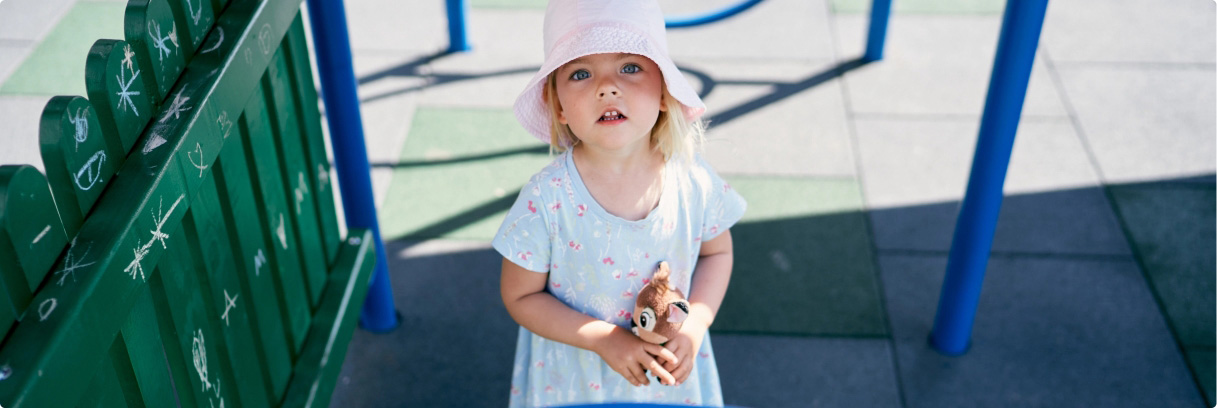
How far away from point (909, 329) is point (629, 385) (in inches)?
46.4

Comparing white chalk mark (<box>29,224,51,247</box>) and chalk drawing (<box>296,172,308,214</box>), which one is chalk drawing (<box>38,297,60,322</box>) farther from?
chalk drawing (<box>296,172,308,214</box>)

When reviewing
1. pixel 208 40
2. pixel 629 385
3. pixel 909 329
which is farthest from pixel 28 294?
pixel 909 329

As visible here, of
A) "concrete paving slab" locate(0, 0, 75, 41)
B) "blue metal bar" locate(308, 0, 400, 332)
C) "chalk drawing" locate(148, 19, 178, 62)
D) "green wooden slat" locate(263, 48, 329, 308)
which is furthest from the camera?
"concrete paving slab" locate(0, 0, 75, 41)

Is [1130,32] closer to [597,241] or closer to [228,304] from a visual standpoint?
[597,241]

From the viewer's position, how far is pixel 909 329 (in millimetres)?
2855

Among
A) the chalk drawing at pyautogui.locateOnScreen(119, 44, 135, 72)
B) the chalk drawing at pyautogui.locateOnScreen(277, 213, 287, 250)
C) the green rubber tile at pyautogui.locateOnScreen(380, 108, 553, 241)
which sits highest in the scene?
the chalk drawing at pyautogui.locateOnScreen(119, 44, 135, 72)

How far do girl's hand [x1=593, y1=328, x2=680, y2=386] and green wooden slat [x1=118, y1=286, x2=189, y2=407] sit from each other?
0.70 meters

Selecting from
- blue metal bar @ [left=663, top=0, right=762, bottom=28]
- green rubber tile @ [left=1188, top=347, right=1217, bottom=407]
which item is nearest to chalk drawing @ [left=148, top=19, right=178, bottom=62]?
green rubber tile @ [left=1188, top=347, right=1217, bottom=407]

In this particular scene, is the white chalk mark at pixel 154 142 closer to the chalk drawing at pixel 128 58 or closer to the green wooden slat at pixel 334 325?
the chalk drawing at pixel 128 58

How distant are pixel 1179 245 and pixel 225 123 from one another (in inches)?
112

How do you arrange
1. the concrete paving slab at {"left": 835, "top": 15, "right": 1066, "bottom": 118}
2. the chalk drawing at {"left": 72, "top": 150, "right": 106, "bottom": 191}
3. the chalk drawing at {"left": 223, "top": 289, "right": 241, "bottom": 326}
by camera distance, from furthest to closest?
1. the concrete paving slab at {"left": 835, "top": 15, "right": 1066, "bottom": 118}
2. the chalk drawing at {"left": 223, "top": 289, "right": 241, "bottom": 326}
3. the chalk drawing at {"left": 72, "top": 150, "right": 106, "bottom": 191}

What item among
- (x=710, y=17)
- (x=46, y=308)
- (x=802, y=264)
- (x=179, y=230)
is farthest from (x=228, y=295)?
(x=710, y=17)

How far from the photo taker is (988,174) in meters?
2.38

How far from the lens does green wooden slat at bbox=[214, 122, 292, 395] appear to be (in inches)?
72.0
